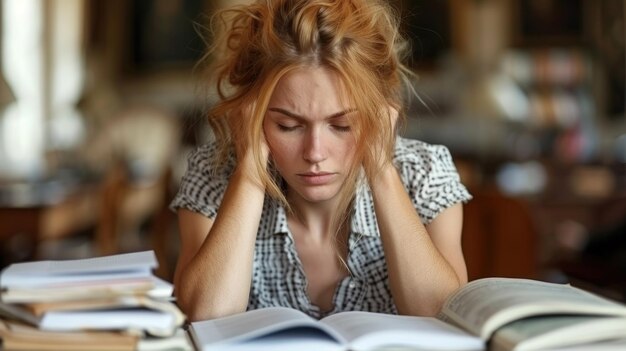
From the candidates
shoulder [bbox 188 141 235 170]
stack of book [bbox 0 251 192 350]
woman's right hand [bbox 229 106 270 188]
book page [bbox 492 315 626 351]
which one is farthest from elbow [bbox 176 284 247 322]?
book page [bbox 492 315 626 351]

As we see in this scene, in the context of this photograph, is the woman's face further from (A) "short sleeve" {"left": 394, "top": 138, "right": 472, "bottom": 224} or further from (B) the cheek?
(A) "short sleeve" {"left": 394, "top": 138, "right": 472, "bottom": 224}

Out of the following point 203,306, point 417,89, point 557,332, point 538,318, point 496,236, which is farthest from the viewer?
point 417,89

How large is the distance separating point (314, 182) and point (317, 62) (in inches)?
8.4

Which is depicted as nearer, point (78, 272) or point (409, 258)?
point (78, 272)

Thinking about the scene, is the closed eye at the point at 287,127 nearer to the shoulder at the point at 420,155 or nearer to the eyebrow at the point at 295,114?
the eyebrow at the point at 295,114

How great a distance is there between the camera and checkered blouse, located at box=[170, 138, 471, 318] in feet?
6.66

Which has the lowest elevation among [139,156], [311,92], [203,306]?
[139,156]

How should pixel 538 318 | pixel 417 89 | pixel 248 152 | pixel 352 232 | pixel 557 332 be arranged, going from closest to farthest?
1. pixel 557 332
2. pixel 538 318
3. pixel 248 152
4. pixel 352 232
5. pixel 417 89

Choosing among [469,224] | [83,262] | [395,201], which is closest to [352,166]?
[395,201]

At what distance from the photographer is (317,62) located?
1875 millimetres

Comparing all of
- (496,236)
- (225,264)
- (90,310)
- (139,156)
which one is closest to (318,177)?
(225,264)

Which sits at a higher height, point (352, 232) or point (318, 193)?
point (318, 193)

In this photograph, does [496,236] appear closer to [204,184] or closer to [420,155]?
[420,155]

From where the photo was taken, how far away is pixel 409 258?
1.84 metres
